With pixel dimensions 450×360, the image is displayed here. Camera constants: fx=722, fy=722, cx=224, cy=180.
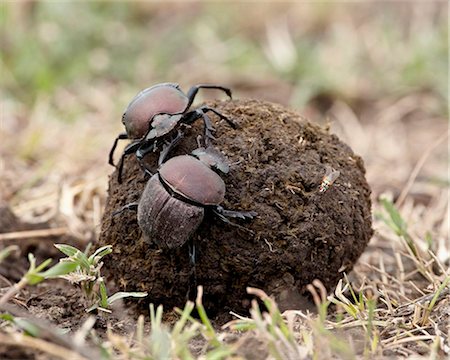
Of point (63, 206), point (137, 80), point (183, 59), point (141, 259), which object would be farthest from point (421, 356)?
point (183, 59)

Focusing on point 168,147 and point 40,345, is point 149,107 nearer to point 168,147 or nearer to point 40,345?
point 168,147

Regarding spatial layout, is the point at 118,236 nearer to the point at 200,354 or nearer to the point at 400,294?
the point at 200,354

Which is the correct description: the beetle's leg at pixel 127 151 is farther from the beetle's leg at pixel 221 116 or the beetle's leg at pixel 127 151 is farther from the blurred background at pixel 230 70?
the blurred background at pixel 230 70

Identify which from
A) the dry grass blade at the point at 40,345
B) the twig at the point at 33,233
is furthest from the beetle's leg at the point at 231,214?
the twig at the point at 33,233

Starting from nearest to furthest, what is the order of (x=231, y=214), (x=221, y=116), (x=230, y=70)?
(x=231, y=214) → (x=221, y=116) → (x=230, y=70)

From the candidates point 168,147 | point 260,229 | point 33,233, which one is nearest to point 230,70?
point 33,233

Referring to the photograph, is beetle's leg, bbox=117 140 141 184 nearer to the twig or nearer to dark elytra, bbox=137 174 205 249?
dark elytra, bbox=137 174 205 249
